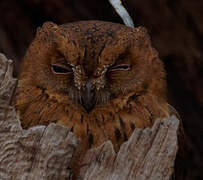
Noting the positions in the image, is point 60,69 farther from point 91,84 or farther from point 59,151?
point 59,151

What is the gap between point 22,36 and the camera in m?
4.35

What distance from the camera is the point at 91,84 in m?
2.40

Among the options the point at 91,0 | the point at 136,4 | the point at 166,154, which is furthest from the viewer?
the point at 91,0

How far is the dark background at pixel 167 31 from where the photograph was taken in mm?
3879

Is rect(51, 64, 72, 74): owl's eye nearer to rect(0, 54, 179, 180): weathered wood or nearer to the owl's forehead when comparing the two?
the owl's forehead

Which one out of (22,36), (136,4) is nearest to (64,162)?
(136,4)

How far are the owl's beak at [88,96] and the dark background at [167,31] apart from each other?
67.6 inches

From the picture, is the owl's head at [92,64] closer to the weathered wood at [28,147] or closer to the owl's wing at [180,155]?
the owl's wing at [180,155]

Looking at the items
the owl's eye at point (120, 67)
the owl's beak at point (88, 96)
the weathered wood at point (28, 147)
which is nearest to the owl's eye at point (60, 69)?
the owl's beak at point (88, 96)

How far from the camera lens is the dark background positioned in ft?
12.7

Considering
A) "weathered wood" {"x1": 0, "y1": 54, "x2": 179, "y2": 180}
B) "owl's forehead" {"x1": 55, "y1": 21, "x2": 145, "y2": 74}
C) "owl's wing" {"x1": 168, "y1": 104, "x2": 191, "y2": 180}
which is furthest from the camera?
"owl's wing" {"x1": 168, "y1": 104, "x2": 191, "y2": 180}

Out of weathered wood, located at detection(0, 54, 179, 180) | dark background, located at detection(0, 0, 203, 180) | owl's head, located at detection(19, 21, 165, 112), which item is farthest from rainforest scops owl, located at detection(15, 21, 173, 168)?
dark background, located at detection(0, 0, 203, 180)

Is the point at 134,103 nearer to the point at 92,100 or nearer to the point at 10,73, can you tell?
the point at 92,100

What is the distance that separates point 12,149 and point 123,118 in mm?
740
